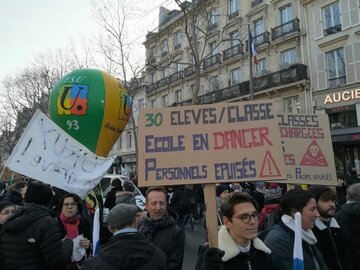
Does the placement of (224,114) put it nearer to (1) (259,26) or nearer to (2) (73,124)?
(2) (73,124)

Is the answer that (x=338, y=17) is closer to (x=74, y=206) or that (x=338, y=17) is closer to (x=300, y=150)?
(x=300, y=150)

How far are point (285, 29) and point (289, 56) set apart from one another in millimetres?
1822

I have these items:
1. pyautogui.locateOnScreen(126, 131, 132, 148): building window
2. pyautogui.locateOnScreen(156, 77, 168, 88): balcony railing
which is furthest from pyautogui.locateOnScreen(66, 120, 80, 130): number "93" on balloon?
pyautogui.locateOnScreen(126, 131, 132, 148): building window

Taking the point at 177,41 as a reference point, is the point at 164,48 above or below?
above

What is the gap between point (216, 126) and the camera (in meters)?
3.21

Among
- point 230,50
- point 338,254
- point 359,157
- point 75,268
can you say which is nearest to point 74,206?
point 75,268

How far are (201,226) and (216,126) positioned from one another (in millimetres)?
10098

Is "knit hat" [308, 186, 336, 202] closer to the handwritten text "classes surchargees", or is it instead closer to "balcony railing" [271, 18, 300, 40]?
the handwritten text "classes surchargees"

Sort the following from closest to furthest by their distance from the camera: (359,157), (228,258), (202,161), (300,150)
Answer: (228,258), (202,161), (300,150), (359,157)

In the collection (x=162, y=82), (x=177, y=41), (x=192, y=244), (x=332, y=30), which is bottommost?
(x=192, y=244)

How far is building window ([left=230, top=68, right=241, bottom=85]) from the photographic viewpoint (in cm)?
2891

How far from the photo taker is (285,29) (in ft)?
81.5

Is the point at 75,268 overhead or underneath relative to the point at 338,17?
underneath

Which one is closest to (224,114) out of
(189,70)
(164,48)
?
(189,70)
